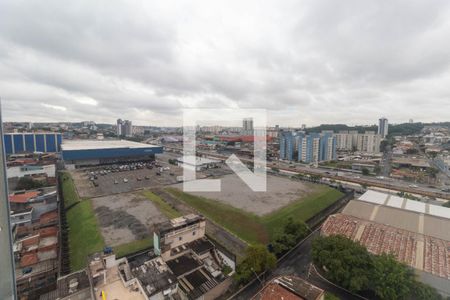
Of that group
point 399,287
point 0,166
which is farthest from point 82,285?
point 399,287

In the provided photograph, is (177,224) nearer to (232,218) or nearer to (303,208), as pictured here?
(232,218)

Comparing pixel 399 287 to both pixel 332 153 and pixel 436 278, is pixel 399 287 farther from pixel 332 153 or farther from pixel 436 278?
pixel 332 153

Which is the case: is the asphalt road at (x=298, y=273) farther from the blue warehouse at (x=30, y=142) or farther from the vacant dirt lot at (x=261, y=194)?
the blue warehouse at (x=30, y=142)

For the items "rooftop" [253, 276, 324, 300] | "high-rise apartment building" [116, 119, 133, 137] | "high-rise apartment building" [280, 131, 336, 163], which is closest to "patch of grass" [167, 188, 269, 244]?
"rooftop" [253, 276, 324, 300]

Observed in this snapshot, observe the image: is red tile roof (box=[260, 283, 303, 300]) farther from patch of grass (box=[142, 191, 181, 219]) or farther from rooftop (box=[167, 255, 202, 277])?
patch of grass (box=[142, 191, 181, 219])

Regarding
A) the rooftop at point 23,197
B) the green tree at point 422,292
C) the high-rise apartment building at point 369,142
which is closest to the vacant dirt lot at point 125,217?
the rooftop at point 23,197

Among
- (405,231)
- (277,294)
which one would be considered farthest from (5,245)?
(405,231)
